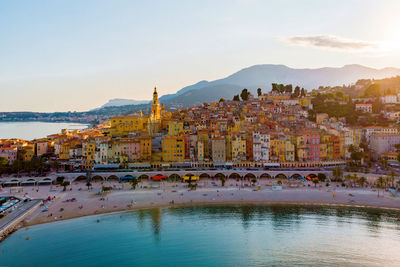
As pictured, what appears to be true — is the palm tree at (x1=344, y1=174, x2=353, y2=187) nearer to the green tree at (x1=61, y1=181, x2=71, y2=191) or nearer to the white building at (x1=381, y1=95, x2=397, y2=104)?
the green tree at (x1=61, y1=181, x2=71, y2=191)

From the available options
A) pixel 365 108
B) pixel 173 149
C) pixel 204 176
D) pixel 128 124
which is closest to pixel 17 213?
pixel 204 176

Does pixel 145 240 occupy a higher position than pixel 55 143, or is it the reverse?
pixel 55 143

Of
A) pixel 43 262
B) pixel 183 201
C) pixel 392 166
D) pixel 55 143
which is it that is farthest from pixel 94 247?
pixel 392 166

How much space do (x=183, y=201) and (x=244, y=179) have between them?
13.1 meters

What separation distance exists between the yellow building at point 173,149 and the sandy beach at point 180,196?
9116mm

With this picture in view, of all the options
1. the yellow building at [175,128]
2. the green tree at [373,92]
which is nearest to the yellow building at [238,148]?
the yellow building at [175,128]

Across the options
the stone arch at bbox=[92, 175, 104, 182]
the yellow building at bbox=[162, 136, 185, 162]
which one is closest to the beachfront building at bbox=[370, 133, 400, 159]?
the yellow building at bbox=[162, 136, 185, 162]

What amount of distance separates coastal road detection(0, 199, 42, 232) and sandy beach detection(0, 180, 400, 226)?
4.61 feet

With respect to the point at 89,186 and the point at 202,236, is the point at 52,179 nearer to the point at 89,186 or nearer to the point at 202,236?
the point at 89,186

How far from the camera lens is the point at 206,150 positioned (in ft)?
196

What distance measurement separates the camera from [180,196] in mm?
43594

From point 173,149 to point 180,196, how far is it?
51.1ft

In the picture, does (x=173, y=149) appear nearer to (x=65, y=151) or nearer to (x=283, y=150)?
(x=283, y=150)

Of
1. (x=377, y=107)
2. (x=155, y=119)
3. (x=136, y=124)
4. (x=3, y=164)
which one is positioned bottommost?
(x=3, y=164)
